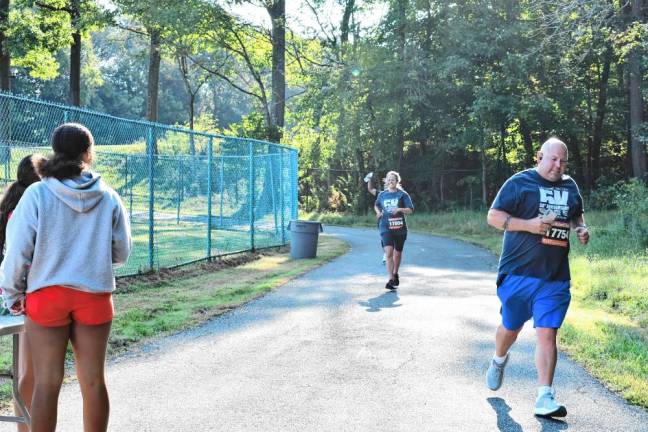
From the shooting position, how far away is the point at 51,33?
1073 inches

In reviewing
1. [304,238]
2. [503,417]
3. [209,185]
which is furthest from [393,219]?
[503,417]

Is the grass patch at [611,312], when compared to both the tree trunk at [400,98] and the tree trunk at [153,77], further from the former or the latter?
the tree trunk at [153,77]

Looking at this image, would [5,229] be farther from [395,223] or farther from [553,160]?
[395,223]

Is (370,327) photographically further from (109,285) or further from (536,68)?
(536,68)

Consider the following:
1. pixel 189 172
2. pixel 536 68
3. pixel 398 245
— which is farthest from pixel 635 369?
pixel 536 68

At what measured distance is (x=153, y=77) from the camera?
108ft

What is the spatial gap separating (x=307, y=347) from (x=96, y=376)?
3874 mm

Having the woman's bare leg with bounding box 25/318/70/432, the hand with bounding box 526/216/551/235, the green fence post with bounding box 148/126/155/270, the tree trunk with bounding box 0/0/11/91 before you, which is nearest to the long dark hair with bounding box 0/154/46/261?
the woman's bare leg with bounding box 25/318/70/432

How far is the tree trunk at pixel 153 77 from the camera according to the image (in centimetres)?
3234

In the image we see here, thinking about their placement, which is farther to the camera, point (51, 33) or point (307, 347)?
point (51, 33)

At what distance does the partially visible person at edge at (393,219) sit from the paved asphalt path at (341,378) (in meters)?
1.73

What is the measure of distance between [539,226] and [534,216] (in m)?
0.19

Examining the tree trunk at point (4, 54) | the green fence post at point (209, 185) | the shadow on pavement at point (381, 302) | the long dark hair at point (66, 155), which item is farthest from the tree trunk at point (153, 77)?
the long dark hair at point (66, 155)

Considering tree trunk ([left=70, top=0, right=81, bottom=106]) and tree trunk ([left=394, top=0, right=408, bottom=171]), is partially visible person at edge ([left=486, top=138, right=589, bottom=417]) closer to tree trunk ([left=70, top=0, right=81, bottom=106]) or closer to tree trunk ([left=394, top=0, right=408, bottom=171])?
tree trunk ([left=70, top=0, right=81, bottom=106])
